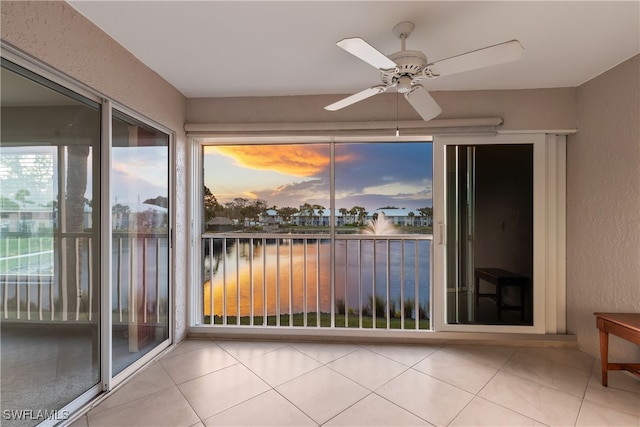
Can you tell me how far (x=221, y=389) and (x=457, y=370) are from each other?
5.84ft

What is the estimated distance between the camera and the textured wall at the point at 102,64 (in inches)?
54.2

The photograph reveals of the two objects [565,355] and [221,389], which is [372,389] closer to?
[221,389]

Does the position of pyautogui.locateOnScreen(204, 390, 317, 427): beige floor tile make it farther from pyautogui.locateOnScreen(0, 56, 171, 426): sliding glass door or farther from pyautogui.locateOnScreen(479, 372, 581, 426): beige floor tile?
pyautogui.locateOnScreen(479, 372, 581, 426): beige floor tile

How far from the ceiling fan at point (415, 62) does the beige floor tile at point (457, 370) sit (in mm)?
1924

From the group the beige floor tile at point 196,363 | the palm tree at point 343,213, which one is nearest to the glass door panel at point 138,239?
the beige floor tile at point 196,363

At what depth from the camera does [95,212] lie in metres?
1.82

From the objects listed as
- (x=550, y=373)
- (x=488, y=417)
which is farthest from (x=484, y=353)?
(x=488, y=417)

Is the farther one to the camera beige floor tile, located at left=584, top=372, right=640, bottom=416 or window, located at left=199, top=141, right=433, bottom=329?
window, located at left=199, top=141, right=433, bottom=329

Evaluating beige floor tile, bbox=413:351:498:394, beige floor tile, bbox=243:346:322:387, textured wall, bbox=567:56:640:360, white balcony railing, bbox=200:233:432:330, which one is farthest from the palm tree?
textured wall, bbox=567:56:640:360

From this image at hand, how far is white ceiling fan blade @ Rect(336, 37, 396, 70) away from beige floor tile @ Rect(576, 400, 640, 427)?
7.61 feet

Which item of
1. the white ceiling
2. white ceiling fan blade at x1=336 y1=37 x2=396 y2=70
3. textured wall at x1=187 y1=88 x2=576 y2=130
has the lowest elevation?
white ceiling fan blade at x1=336 y1=37 x2=396 y2=70

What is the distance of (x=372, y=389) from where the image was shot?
195 cm

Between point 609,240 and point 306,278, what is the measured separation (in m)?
2.67

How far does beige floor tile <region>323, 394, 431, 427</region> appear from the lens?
163 centimetres
